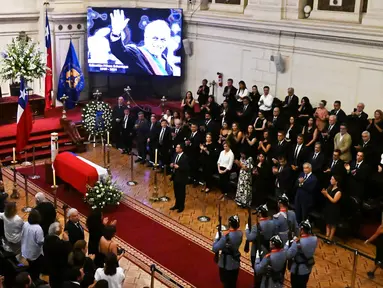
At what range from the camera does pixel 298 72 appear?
1728cm

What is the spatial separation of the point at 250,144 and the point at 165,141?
8.41 feet

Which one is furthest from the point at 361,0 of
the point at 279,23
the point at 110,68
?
the point at 110,68

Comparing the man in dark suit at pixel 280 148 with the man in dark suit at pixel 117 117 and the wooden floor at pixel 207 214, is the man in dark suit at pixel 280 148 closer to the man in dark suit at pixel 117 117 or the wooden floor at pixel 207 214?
the wooden floor at pixel 207 214

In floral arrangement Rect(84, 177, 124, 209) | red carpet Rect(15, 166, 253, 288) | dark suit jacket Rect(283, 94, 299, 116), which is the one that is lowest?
red carpet Rect(15, 166, 253, 288)

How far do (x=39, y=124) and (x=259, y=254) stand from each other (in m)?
11.3

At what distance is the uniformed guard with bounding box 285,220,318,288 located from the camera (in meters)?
9.09

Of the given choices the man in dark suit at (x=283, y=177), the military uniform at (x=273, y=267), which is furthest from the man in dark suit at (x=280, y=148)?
the military uniform at (x=273, y=267)

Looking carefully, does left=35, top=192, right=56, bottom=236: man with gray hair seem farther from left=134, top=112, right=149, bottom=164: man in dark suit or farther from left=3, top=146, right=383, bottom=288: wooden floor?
left=134, top=112, right=149, bottom=164: man in dark suit

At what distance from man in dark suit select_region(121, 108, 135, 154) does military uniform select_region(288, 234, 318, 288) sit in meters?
9.05

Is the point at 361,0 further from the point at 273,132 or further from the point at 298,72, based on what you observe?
the point at 273,132

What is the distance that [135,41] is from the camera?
68.6 feet

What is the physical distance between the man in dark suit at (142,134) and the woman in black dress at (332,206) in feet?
20.2

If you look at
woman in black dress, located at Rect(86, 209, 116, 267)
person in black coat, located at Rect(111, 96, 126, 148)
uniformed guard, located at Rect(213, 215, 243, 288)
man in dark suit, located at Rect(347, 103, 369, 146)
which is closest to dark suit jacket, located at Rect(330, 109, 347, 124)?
man in dark suit, located at Rect(347, 103, 369, 146)

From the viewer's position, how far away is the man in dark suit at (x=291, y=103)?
1609cm
